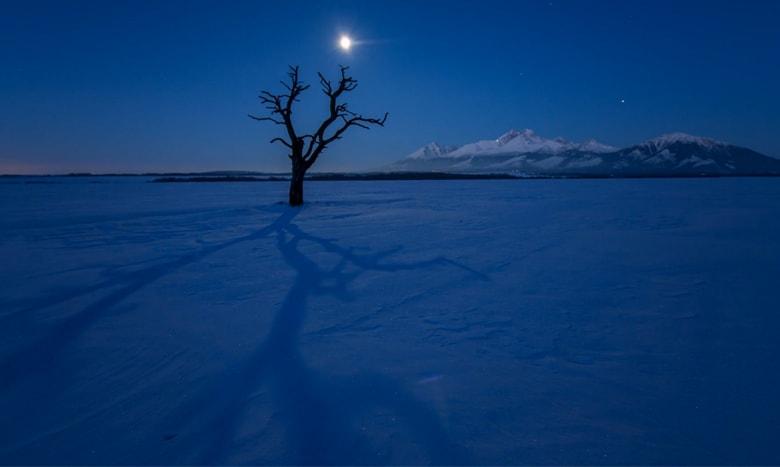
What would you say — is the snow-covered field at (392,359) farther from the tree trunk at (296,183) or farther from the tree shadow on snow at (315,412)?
the tree trunk at (296,183)

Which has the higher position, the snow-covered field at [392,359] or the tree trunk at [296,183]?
the tree trunk at [296,183]

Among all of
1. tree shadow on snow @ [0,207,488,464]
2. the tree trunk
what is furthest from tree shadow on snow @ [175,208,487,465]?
the tree trunk

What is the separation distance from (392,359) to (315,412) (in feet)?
2.98

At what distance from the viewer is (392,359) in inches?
129

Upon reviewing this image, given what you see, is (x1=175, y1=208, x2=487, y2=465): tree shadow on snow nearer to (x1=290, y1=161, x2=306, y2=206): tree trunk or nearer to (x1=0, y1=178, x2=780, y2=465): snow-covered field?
(x1=0, y1=178, x2=780, y2=465): snow-covered field

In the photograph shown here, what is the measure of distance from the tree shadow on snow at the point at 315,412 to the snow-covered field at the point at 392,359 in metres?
0.01

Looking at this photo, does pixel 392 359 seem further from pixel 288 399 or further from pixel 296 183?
pixel 296 183

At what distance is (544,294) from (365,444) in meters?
3.50

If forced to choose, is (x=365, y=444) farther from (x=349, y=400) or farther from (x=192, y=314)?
(x=192, y=314)

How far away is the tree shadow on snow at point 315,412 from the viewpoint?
221cm

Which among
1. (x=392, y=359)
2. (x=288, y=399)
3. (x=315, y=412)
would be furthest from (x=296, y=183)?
(x=315, y=412)

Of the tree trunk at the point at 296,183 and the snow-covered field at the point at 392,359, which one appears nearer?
the snow-covered field at the point at 392,359

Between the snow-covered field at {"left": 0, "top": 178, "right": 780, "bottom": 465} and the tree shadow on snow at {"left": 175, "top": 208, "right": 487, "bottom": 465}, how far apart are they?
→ 0.6 inches

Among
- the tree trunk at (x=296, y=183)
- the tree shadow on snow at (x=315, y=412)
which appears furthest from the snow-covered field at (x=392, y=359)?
the tree trunk at (x=296, y=183)
